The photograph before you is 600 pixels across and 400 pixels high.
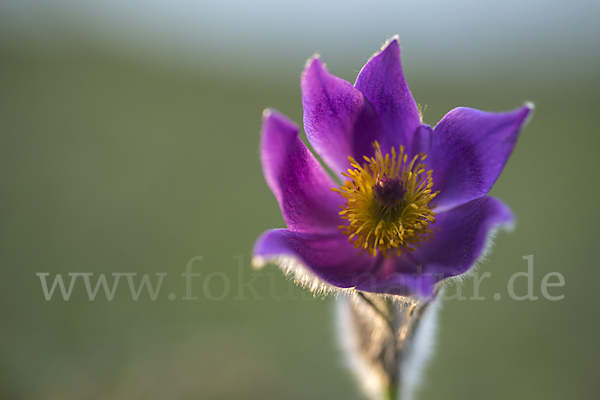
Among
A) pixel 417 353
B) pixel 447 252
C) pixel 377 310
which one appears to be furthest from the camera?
pixel 417 353

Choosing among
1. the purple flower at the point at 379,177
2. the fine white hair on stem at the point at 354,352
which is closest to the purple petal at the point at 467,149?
the purple flower at the point at 379,177

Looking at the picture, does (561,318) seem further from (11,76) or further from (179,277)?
(11,76)

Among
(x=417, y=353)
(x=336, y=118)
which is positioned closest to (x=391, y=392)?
(x=417, y=353)

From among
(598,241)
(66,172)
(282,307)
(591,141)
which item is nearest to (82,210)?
(66,172)

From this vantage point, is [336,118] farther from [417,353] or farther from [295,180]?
[417,353]

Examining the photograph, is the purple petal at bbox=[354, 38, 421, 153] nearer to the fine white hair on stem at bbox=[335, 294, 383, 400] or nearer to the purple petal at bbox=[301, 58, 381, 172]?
the purple petal at bbox=[301, 58, 381, 172]

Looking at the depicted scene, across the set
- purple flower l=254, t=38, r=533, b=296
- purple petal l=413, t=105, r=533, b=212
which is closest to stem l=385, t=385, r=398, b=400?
purple flower l=254, t=38, r=533, b=296
